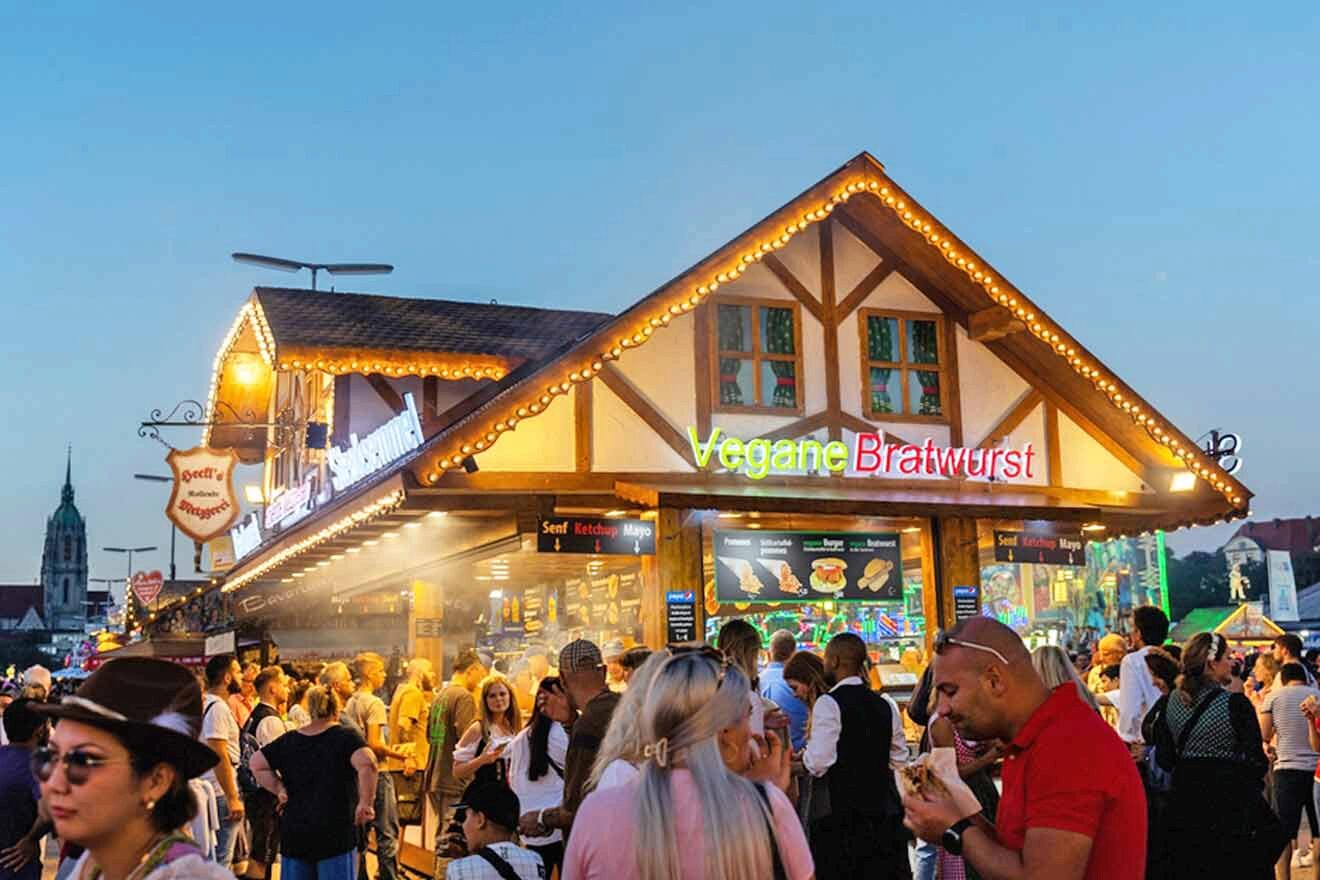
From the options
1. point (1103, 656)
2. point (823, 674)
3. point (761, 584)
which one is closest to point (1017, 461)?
point (761, 584)

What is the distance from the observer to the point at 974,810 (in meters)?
3.64

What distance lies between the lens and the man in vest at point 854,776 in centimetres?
792

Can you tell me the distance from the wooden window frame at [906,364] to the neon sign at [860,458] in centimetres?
36

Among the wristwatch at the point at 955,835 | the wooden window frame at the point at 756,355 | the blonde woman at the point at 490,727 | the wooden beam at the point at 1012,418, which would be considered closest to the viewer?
the wristwatch at the point at 955,835

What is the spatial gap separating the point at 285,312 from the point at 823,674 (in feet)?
36.6

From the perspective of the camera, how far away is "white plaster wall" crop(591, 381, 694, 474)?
14.3 metres

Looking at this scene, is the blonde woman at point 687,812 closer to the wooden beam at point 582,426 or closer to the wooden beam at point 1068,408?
the wooden beam at point 582,426

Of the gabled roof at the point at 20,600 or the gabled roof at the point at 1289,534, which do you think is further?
the gabled roof at the point at 20,600

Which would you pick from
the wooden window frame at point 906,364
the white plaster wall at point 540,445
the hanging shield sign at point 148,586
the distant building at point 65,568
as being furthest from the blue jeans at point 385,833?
the distant building at point 65,568

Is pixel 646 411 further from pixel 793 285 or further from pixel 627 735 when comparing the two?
pixel 627 735

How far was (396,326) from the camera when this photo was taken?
17656mm

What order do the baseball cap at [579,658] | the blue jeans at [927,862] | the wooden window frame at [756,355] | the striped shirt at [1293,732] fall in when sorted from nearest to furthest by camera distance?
1. the baseball cap at [579,658]
2. the blue jeans at [927,862]
3. the striped shirt at [1293,732]
4. the wooden window frame at [756,355]

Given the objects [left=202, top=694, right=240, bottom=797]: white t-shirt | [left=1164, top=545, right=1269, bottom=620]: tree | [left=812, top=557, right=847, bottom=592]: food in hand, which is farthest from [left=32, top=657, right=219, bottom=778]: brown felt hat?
[left=1164, top=545, right=1269, bottom=620]: tree

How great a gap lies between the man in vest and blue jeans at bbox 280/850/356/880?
281cm
